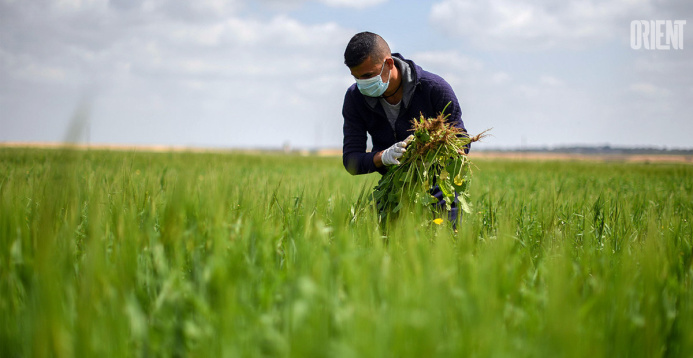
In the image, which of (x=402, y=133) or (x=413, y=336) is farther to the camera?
(x=402, y=133)

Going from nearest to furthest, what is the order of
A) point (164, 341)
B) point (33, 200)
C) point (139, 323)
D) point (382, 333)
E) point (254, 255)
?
point (382, 333) < point (139, 323) < point (164, 341) < point (254, 255) < point (33, 200)

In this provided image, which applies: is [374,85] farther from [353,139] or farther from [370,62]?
[353,139]

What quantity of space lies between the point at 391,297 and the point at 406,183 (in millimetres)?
1757

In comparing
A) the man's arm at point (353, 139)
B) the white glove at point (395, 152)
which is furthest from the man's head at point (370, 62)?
the white glove at point (395, 152)

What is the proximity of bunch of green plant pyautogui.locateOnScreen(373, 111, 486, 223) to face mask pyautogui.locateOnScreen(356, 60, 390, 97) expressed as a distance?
451 mm

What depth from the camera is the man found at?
9.84ft

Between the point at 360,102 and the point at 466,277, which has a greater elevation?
the point at 360,102

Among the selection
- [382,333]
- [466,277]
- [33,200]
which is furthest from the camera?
[33,200]

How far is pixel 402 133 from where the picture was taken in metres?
3.39

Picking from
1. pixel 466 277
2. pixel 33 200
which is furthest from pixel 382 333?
pixel 33 200

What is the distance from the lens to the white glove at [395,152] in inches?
110

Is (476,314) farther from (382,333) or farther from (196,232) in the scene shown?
(196,232)

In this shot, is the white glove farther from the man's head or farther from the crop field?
the crop field

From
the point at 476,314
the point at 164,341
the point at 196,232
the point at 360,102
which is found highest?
the point at 360,102
